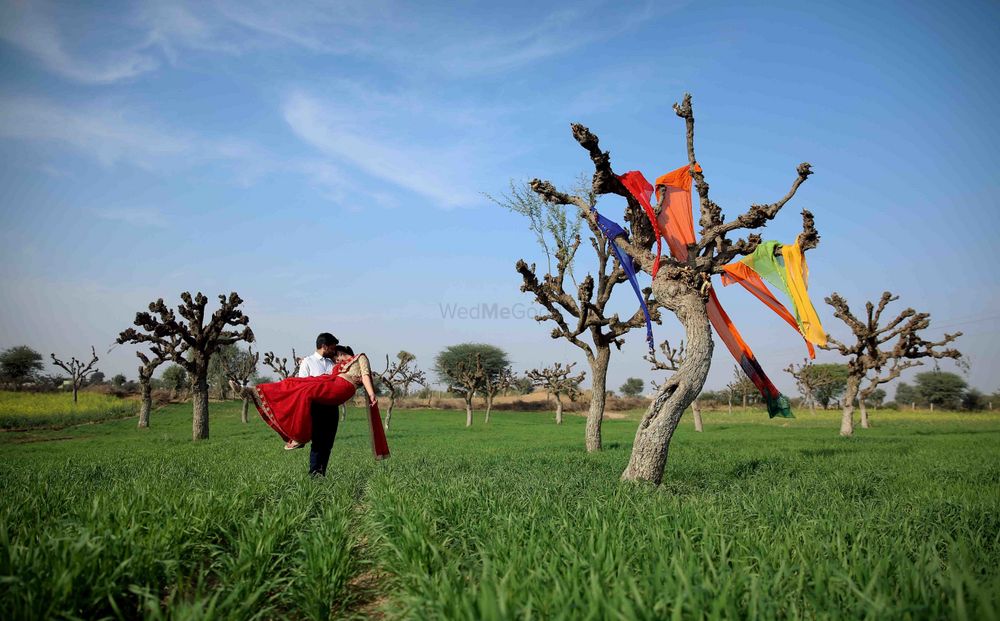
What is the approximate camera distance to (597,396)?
17.0 meters

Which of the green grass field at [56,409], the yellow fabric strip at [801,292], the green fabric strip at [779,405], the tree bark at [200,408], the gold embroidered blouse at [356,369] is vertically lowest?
the green grass field at [56,409]

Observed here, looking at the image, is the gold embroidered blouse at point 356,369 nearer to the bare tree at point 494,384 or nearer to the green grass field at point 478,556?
the green grass field at point 478,556

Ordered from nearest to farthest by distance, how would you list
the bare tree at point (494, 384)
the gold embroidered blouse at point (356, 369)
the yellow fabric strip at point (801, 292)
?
the gold embroidered blouse at point (356, 369), the yellow fabric strip at point (801, 292), the bare tree at point (494, 384)

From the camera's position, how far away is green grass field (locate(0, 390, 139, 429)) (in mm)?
31812

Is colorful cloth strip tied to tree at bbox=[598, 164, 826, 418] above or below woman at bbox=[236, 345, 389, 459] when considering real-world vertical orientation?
above

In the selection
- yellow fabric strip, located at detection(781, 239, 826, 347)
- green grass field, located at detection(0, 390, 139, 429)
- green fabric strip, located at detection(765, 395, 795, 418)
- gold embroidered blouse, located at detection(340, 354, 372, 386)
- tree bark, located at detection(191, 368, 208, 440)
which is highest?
yellow fabric strip, located at detection(781, 239, 826, 347)

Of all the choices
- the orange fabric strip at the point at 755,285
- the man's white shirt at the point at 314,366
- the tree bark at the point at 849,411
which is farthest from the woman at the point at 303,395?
the tree bark at the point at 849,411

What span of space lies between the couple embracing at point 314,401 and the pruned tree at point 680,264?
469 centimetres

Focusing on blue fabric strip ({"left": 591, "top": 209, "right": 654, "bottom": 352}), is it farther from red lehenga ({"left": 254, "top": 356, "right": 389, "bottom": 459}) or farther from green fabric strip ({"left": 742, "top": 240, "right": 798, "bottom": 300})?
red lehenga ({"left": 254, "top": 356, "right": 389, "bottom": 459})

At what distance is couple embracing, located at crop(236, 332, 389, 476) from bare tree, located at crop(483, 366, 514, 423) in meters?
34.6

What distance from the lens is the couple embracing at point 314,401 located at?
7.91 m

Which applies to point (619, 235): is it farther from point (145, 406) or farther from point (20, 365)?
point (20, 365)

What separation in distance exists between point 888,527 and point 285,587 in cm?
534

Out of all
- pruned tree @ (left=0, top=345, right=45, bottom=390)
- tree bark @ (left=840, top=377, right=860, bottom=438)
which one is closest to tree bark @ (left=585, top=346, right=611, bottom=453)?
tree bark @ (left=840, top=377, right=860, bottom=438)
